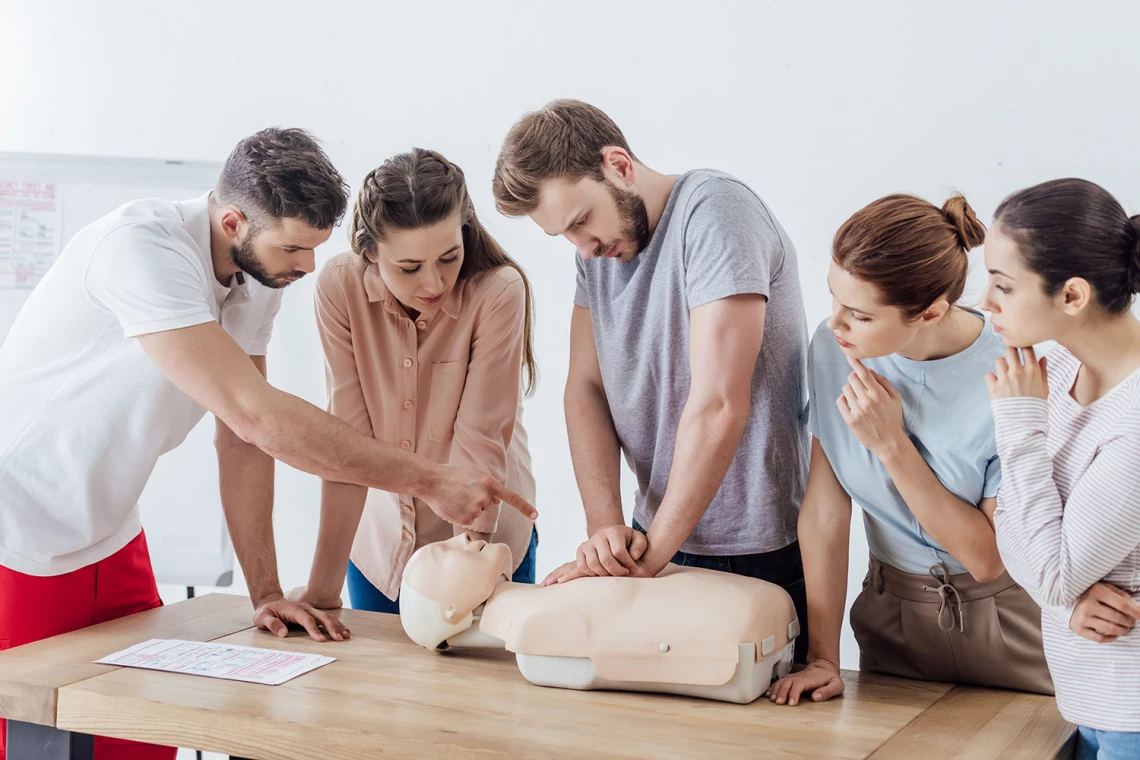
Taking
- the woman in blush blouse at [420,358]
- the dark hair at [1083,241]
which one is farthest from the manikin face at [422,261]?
the dark hair at [1083,241]

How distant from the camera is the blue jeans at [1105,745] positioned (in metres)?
1.15

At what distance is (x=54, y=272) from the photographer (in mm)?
1739

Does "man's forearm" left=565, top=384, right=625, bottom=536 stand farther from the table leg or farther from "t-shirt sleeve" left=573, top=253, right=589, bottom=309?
the table leg

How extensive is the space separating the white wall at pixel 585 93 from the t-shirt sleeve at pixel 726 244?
762mm

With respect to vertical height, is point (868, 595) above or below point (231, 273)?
below

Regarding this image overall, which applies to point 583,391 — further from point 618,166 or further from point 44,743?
point 44,743

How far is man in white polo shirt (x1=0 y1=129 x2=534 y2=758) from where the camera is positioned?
1579mm

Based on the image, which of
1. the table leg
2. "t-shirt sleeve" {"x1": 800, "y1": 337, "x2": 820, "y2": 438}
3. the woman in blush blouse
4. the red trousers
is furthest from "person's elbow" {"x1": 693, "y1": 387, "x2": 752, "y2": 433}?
the red trousers

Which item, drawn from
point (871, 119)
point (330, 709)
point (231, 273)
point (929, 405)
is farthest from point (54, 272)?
point (871, 119)

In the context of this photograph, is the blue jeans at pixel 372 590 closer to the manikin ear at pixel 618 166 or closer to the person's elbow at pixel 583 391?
the person's elbow at pixel 583 391

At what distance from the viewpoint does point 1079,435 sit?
47.0 inches

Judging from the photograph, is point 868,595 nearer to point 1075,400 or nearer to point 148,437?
point 1075,400

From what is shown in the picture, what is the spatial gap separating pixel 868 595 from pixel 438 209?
952 millimetres

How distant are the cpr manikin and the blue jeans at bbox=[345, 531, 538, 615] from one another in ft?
2.02
